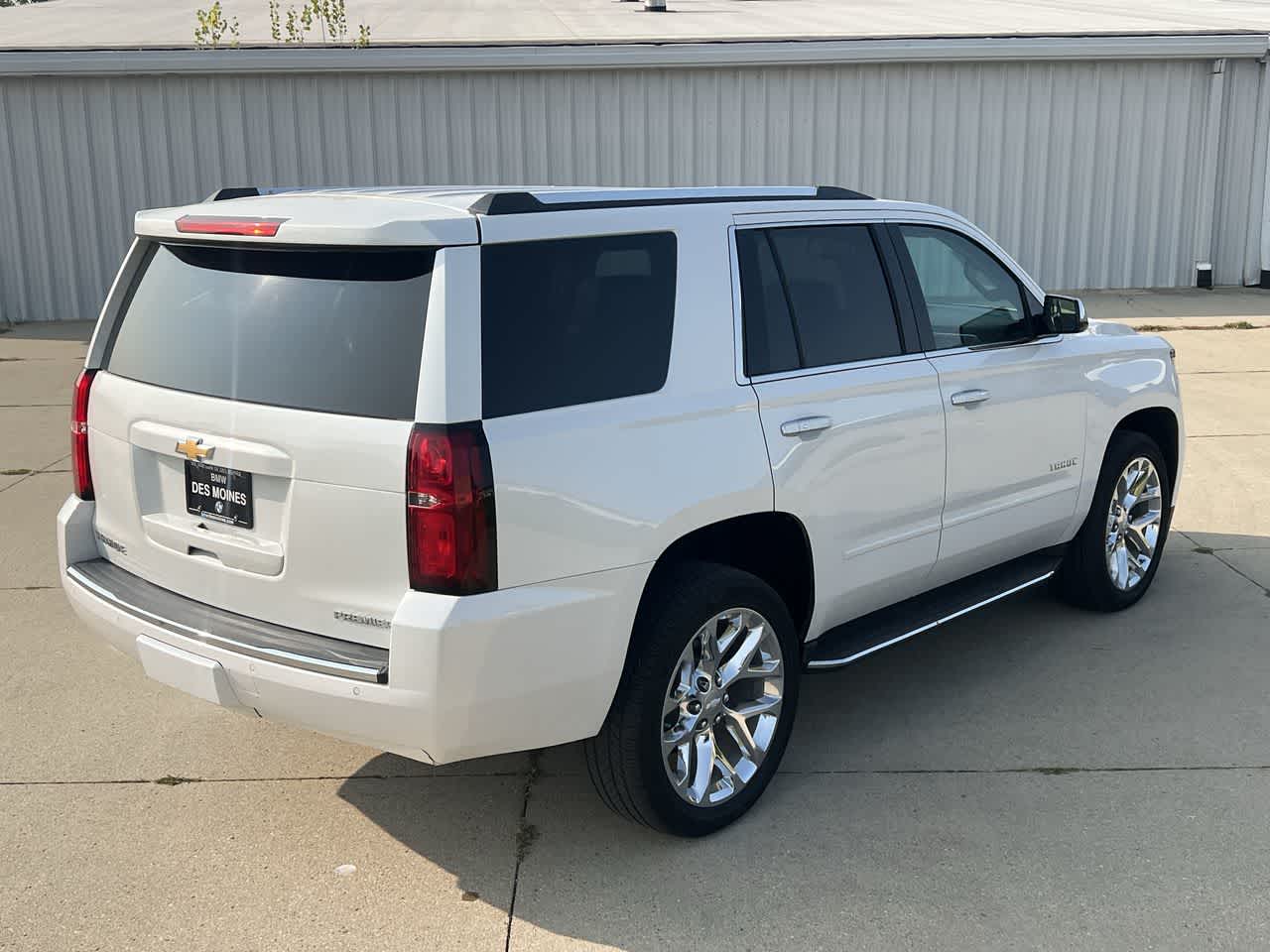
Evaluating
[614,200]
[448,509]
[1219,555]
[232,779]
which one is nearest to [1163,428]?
[1219,555]

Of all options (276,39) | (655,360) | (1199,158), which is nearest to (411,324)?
(655,360)

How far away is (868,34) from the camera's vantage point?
15.2 metres

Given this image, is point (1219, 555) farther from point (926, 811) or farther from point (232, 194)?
point (232, 194)

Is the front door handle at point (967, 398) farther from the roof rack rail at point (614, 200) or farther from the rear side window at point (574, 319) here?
the rear side window at point (574, 319)

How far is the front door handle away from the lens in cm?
471

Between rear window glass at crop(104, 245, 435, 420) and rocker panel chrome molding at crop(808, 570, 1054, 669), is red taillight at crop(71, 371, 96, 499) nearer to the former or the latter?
rear window glass at crop(104, 245, 435, 420)

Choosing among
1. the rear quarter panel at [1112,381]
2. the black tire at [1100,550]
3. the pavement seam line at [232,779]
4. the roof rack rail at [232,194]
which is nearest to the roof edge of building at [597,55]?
the rear quarter panel at [1112,381]

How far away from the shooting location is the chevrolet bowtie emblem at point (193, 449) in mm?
3607

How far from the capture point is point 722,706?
4039mm

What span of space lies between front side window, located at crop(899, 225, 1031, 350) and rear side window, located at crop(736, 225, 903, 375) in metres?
0.28

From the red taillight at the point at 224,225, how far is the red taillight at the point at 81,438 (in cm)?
70

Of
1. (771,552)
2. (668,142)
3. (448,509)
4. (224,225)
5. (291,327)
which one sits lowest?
(771,552)

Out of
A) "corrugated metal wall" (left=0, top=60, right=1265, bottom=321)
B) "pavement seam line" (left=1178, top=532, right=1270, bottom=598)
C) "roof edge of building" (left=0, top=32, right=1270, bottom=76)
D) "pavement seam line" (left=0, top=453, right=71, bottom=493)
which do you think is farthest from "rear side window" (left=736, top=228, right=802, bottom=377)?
"corrugated metal wall" (left=0, top=60, right=1265, bottom=321)

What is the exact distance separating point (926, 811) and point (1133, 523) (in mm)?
2397
